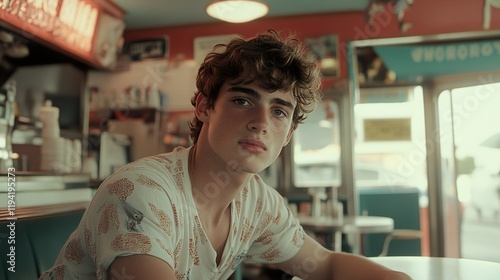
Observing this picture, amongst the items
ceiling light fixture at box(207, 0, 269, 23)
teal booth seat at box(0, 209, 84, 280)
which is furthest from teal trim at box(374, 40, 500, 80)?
teal booth seat at box(0, 209, 84, 280)

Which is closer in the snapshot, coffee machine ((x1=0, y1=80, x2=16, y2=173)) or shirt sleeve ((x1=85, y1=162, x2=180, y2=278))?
shirt sleeve ((x1=85, y1=162, x2=180, y2=278))

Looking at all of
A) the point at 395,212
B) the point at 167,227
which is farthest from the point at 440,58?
the point at 167,227

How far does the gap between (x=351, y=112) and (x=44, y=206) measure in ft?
12.9

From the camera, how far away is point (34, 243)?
54.7 inches

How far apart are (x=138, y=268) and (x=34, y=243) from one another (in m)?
0.61

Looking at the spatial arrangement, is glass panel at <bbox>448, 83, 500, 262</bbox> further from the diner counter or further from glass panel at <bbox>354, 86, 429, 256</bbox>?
the diner counter

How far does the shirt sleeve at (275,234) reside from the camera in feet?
5.16

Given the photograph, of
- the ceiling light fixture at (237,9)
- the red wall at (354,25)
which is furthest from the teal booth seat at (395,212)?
the ceiling light fixture at (237,9)

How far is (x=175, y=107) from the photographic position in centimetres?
548

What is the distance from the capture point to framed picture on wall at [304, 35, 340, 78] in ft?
16.8

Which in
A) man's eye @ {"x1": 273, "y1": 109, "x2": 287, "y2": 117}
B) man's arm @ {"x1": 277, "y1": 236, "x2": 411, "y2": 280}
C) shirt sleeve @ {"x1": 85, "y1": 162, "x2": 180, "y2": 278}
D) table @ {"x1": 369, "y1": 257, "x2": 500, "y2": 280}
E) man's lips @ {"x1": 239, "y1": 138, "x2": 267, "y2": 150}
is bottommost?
table @ {"x1": 369, "y1": 257, "x2": 500, "y2": 280}

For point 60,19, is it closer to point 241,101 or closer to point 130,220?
point 241,101

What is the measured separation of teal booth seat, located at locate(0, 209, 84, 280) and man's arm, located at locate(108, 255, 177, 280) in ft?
1.60

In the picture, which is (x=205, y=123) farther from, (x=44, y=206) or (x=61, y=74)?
(x=61, y=74)
